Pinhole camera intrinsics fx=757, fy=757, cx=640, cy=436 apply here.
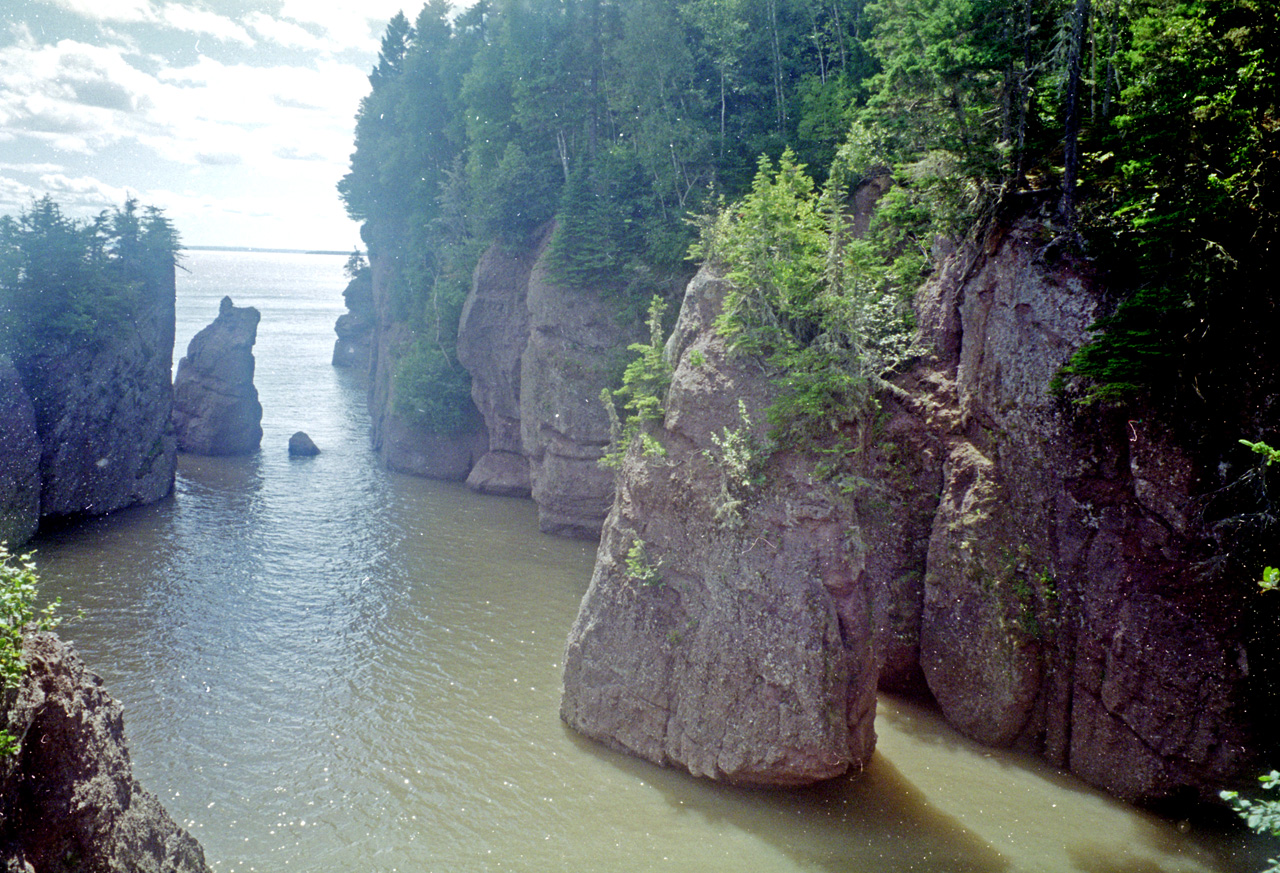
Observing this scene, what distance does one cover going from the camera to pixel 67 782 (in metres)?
7.71

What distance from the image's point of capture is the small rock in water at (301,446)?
130ft

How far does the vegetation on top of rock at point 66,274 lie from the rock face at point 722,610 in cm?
2547

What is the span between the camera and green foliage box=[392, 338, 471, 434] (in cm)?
3591

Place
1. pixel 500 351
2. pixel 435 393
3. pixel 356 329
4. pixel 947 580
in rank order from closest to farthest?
pixel 947 580
pixel 500 351
pixel 435 393
pixel 356 329

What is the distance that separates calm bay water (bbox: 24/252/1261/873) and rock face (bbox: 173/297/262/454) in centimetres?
1243

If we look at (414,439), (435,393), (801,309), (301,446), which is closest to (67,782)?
(801,309)

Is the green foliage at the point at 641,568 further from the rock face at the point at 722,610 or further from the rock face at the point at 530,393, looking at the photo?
the rock face at the point at 530,393

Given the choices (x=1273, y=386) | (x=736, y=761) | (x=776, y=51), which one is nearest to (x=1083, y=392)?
(x=1273, y=386)

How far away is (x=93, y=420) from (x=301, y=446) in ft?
37.2

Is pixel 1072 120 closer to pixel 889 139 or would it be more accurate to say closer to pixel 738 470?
pixel 889 139

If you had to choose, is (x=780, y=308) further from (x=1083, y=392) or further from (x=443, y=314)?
(x=443, y=314)

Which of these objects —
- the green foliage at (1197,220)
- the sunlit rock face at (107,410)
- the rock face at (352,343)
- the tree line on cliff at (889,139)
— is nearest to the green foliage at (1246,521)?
the green foliage at (1197,220)

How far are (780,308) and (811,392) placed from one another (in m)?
1.94

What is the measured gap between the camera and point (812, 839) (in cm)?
1217
